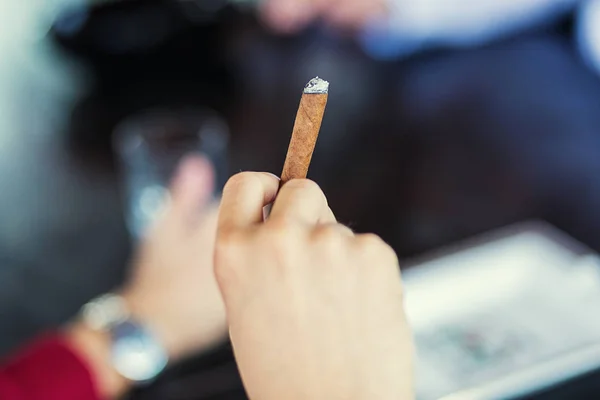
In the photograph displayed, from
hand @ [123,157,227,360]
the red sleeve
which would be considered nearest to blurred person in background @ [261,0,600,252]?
hand @ [123,157,227,360]

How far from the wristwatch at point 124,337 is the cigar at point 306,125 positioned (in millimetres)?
284

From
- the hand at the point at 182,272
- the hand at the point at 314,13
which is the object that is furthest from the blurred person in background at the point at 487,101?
the hand at the point at 182,272

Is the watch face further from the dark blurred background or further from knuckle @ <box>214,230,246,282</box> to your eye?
knuckle @ <box>214,230,246,282</box>

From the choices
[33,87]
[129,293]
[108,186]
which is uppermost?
[33,87]

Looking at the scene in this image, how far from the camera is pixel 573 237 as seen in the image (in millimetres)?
559

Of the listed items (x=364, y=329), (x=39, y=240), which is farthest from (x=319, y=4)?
(x=364, y=329)

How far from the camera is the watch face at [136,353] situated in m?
0.48

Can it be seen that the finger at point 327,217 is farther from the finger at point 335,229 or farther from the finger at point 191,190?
the finger at point 191,190

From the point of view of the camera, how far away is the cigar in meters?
0.22

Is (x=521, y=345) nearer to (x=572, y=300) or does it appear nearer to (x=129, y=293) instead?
(x=572, y=300)

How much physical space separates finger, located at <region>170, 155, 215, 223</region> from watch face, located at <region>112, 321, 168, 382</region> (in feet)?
0.32

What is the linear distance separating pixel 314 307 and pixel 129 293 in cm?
33

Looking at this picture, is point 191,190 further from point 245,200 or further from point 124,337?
point 245,200

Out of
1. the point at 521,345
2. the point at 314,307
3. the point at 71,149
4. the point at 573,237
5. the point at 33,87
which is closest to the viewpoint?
the point at 314,307
